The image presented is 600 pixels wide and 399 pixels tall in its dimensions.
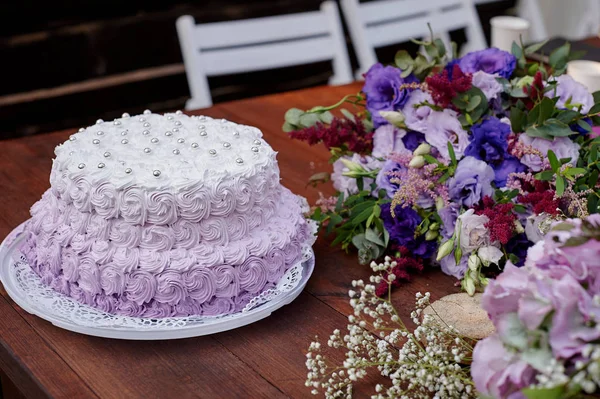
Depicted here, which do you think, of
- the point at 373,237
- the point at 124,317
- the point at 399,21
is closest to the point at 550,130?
the point at 373,237

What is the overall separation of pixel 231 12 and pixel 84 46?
672 millimetres

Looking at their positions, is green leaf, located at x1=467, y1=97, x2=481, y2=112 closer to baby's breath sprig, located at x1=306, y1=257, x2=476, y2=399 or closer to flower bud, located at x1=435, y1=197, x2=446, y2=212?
flower bud, located at x1=435, y1=197, x2=446, y2=212

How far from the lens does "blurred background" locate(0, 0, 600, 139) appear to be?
2.77 metres

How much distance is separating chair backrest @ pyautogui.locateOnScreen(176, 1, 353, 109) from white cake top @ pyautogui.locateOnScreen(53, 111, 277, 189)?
35.2 inches

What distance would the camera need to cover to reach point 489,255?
121 centimetres

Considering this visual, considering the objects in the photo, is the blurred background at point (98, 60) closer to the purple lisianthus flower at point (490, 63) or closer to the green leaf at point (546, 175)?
the purple lisianthus flower at point (490, 63)

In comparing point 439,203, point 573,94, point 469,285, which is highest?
point 573,94

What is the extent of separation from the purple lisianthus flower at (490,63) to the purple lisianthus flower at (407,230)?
288mm

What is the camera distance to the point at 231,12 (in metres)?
3.27

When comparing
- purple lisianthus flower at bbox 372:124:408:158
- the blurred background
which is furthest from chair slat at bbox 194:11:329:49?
purple lisianthus flower at bbox 372:124:408:158

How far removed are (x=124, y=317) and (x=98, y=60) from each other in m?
2.04

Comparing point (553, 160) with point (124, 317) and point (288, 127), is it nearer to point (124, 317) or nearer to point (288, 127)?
point (288, 127)

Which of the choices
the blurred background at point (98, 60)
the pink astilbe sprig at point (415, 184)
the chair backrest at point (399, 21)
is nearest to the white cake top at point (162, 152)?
the pink astilbe sprig at point (415, 184)

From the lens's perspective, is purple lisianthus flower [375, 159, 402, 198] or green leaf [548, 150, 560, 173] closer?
green leaf [548, 150, 560, 173]
